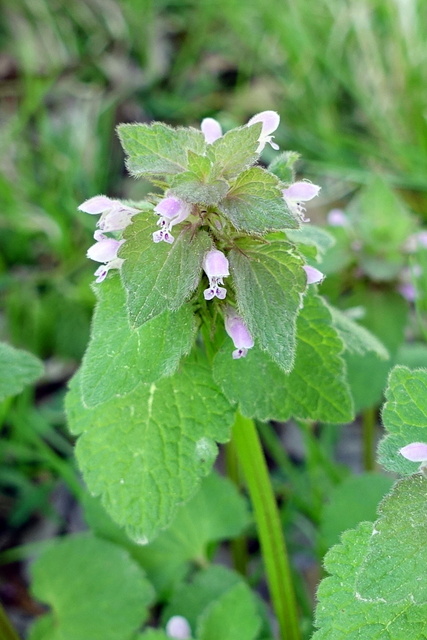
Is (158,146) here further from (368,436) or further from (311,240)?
(368,436)

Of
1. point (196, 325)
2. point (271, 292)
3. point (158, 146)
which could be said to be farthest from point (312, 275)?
point (158, 146)

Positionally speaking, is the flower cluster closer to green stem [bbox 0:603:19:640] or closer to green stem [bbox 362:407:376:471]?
green stem [bbox 0:603:19:640]

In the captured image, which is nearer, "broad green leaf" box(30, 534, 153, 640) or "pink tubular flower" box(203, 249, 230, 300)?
"pink tubular flower" box(203, 249, 230, 300)

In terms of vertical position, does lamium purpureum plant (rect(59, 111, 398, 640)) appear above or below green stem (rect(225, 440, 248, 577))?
above

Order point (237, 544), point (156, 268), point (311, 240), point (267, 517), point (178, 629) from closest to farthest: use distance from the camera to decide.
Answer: point (156, 268) < point (311, 240) < point (267, 517) < point (178, 629) < point (237, 544)

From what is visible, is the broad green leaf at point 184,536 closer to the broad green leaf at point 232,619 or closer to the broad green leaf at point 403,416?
the broad green leaf at point 232,619

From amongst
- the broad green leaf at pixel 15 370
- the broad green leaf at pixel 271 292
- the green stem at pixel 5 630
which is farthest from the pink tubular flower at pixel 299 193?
the green stem at pixel 5 630

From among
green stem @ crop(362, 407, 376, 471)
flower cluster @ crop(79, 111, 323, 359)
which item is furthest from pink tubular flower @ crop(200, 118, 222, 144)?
green stem @ crop(362, 407, 376, 471)
